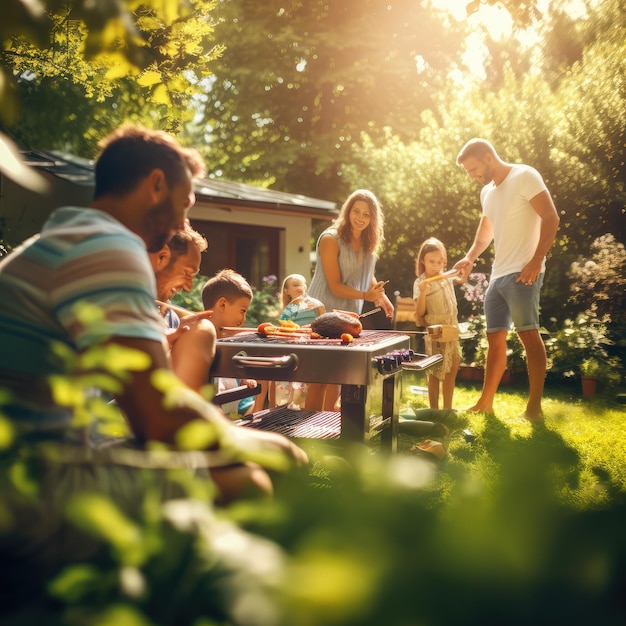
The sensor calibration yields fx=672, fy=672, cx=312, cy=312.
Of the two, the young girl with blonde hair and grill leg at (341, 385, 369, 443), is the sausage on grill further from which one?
the young girl with blonde hair

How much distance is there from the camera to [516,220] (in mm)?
6109

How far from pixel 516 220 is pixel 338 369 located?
3.55 metres

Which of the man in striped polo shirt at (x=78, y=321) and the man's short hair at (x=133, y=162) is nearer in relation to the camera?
the man in striped polo shirt at (x=78, y=321)

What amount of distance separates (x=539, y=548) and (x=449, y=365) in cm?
633

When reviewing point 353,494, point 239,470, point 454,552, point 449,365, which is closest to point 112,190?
point 239,470

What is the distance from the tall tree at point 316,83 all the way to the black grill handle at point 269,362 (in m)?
21.1

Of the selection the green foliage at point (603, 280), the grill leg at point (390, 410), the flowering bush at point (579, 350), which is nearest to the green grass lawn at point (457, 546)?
the grill leg at point (390, 410)

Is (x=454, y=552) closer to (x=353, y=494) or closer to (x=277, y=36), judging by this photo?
(x=353, y=494)

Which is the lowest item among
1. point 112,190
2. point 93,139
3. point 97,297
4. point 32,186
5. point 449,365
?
point 449,365

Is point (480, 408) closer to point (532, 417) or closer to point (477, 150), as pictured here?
point (532, 417)

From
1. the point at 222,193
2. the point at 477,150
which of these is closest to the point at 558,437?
the point at 477,150

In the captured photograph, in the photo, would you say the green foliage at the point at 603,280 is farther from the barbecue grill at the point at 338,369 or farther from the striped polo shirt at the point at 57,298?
the striped polo shirt at the point at 57,298

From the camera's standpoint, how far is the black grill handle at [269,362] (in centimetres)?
316

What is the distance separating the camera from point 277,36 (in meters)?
23.2
